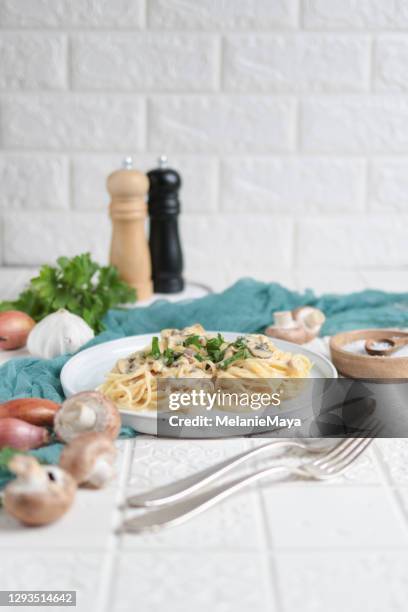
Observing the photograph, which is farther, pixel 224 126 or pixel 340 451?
pixel 224 126

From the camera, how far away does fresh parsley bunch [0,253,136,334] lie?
1.56 metres

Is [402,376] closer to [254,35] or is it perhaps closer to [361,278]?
[361,278]

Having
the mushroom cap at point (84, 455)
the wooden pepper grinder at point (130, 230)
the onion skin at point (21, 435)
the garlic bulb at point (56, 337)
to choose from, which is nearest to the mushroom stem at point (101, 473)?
the mushroom cap at point (84, 455)

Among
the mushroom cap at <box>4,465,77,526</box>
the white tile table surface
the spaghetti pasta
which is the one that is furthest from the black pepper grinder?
the mushroom cap at <box>4,465,77,526</box>

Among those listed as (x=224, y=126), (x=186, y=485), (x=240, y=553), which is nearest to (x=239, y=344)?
(x=186, y=485)

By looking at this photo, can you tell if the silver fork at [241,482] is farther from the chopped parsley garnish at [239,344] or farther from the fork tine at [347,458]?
the chopped parsley garnish at [239,344]

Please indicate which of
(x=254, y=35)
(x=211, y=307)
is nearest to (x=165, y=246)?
(x=211, y=307)

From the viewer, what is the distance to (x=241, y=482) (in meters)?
0.90

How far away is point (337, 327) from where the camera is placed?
1605mm

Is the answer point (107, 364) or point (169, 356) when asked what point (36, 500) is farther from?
point (107, 364)

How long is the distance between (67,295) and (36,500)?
805mm

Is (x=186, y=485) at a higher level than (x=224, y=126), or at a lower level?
lower

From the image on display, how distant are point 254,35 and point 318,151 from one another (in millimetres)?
313

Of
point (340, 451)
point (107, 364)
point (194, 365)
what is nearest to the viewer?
point (340, 451)
